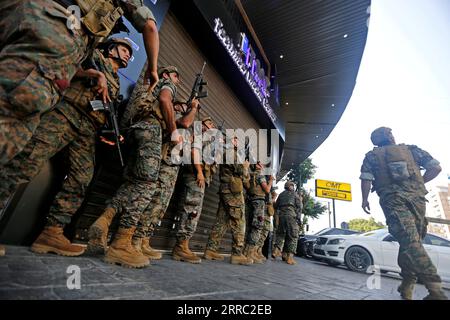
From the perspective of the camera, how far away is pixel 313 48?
671cm

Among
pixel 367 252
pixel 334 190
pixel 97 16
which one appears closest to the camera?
pixel 97 16

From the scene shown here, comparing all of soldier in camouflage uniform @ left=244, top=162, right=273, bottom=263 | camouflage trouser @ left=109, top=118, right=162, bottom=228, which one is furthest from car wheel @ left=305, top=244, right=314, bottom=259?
camouflage trouser @ left=109, top=118, right=162, bottom=228

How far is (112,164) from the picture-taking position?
2564 millimetres

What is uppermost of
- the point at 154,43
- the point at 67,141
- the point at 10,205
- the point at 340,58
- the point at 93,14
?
the point at 340,58

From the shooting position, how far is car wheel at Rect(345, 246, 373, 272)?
5488 millimetres

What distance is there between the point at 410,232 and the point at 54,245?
317 centimetres

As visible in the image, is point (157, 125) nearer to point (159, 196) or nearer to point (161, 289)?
point (159, 196)

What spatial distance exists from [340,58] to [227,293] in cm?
805

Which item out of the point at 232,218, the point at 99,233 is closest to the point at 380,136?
the point at 232,218

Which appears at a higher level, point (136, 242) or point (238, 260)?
point (136, 242)

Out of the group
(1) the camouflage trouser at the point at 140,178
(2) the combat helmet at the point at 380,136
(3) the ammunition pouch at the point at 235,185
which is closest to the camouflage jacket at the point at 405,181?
(2) the combat helmet at the point at 380,136

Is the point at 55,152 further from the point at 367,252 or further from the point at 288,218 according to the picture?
the point at 367,252

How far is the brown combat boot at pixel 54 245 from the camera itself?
1.64 m
